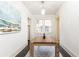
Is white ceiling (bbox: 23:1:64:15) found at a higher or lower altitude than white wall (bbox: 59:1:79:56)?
higher

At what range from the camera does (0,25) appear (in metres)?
1.72

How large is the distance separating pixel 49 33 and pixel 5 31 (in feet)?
8.74

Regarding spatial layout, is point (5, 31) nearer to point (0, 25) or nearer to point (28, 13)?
point (0, 25)

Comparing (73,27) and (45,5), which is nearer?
(73,27)

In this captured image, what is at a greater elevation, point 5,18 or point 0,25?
point 5,18

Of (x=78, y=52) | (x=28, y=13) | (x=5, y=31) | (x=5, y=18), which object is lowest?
(x=78, y=52)

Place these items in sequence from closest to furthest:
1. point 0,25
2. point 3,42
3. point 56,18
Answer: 1. point 0,25
2. point 3,42
3. point 56,18

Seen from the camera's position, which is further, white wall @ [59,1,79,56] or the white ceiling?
the white ceiling

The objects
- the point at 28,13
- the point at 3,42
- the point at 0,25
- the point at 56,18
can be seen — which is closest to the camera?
the point at 0,25

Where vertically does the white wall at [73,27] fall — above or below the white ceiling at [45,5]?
below

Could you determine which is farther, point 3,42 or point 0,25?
point 3,42

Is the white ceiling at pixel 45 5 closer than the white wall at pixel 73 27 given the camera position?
No

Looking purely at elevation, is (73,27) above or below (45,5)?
below

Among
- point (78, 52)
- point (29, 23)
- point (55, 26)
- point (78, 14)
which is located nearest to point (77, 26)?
point (78, 14)
